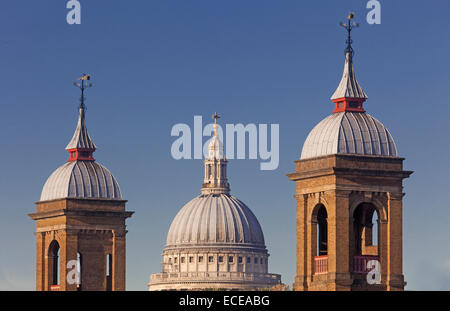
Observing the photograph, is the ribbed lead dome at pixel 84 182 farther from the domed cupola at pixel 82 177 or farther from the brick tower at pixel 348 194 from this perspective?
the brick tower at pixel 348 194

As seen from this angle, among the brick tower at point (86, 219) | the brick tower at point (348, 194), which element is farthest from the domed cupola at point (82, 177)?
the brick tower at point (348, 194)

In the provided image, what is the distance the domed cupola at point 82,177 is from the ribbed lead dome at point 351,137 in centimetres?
3089

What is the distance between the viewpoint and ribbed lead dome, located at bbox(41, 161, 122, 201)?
17725 cm

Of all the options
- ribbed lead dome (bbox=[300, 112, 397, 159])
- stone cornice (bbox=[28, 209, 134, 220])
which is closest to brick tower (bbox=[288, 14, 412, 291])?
ribbed lead dome (bbox=[300, 112, 397, 159])

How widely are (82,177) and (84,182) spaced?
47cm

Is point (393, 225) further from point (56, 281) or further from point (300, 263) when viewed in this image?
point (56, 281)

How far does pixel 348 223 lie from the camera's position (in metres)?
150

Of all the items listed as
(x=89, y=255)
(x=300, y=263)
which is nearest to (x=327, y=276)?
(x=300, y=263)

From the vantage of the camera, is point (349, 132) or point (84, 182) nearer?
point (349, 132)

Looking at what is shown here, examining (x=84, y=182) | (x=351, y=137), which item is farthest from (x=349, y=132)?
(x=84, y=182)

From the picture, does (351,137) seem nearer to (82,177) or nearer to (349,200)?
(349,200)

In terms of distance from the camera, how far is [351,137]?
15038cm

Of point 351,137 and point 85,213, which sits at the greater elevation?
point 351,137

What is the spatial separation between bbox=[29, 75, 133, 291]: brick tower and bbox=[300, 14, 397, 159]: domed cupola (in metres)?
29.8
